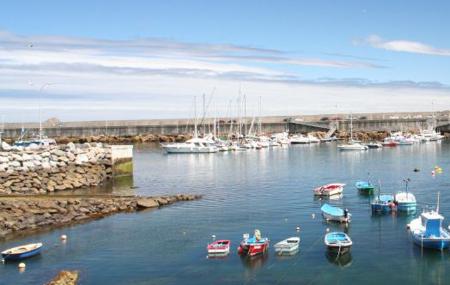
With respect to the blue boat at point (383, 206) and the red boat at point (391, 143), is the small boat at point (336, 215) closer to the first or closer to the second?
the blue boat at point (383, 206)

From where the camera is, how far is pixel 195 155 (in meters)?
119

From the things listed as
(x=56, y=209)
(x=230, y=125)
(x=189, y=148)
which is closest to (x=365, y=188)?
(x=56, y=209)

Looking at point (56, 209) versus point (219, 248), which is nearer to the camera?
point (219, 248)

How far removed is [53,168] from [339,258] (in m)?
40.3

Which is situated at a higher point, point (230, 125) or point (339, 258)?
point (230, 125)

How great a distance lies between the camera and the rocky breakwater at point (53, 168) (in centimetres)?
5978

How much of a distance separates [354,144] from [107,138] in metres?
73.2

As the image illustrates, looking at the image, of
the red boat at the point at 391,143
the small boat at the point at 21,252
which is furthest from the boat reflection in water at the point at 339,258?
the red boat at the point at 391,143

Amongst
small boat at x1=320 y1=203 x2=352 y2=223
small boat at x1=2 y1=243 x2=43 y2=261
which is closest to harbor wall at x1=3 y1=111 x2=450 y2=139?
small boat at x1=320 y1=203 x2=352 y2=223

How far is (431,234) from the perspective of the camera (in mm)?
35438

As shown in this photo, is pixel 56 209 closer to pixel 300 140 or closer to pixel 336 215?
pixel 336 215

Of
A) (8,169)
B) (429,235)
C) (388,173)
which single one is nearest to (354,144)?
(388,173)

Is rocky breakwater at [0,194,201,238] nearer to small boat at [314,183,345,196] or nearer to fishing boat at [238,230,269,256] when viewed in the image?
small boat at [314,183,345,196]

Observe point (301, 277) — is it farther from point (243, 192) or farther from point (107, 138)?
point (107, 138)
